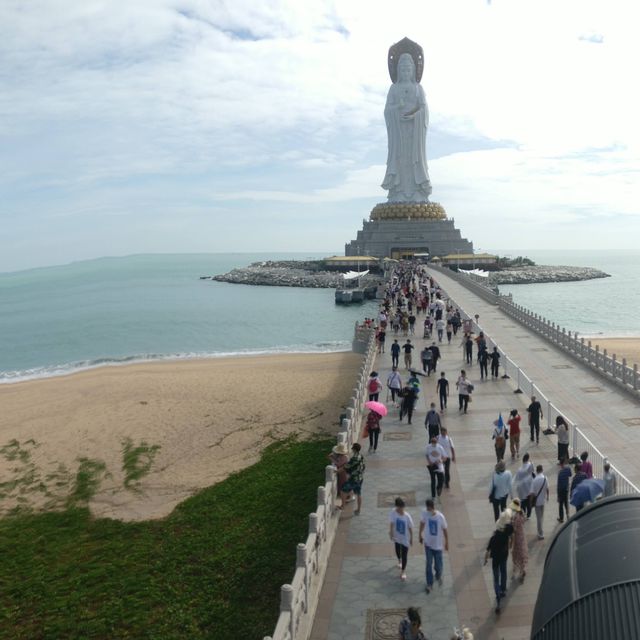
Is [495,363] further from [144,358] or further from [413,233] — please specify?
[413,233]

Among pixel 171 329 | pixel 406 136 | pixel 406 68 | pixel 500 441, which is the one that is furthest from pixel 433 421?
pixel 406 68

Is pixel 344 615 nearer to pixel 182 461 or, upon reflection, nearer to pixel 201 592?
pixel 201 592

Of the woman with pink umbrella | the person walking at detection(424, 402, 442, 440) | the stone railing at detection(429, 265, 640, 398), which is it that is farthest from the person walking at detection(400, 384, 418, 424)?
the stone railing at detection(429, 265, 640, 398)

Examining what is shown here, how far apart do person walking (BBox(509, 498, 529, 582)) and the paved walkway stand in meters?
0.18

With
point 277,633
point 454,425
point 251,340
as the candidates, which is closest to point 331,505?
point 277,633

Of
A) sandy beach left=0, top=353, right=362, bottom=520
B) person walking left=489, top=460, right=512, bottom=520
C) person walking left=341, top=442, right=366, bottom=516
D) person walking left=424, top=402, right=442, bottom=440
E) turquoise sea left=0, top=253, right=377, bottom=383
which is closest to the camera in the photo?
person walking left=489, top=460, right=512, bottom=520

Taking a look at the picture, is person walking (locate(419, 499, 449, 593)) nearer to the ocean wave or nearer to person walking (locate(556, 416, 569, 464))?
person walking (locate(556, 416, 569, 464))

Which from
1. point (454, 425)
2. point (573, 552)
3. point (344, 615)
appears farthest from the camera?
point (454, 425)

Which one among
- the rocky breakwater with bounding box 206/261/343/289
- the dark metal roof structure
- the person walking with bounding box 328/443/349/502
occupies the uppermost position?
the rocky breakwater with bounding box 206/261/343/289

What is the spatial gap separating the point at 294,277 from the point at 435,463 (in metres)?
71.4

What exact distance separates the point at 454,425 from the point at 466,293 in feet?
98.5

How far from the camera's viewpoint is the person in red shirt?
39.7 feet

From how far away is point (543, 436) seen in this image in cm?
1374

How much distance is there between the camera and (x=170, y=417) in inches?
845
